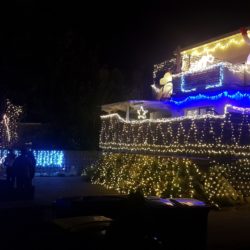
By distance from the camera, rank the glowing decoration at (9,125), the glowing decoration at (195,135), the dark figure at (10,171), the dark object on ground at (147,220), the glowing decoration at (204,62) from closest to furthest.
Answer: the dark object on ground at (147,220)
the glowing decoration at (195,135)
the dark figure at (10,171)
the glowing decoration at (204,62)
the glowing decoration at (9,125)

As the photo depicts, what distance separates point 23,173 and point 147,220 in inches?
436

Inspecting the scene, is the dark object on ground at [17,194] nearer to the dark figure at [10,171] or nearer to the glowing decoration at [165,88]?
the dark figure at [10,171]

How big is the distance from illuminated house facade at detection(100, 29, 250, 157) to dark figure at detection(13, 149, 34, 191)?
5.42m

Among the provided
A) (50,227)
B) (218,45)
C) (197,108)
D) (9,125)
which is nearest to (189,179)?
(197,108)

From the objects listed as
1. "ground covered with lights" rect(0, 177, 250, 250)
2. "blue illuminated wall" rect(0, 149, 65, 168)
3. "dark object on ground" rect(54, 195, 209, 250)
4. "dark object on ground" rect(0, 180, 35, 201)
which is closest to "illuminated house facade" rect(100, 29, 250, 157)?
"ground covered with lights" rect(0, 177, 250, 250)

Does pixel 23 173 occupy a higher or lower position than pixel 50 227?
higher

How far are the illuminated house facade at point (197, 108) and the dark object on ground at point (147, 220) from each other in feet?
24.1

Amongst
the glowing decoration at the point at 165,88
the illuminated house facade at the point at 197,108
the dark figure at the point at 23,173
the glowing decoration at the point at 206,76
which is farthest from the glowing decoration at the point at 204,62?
the dark figure at the point at 23,173

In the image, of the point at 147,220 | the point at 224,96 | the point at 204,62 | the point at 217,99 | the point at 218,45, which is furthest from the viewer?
the point at 218,45

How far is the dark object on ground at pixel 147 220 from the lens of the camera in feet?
19.2

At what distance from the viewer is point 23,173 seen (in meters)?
16.3

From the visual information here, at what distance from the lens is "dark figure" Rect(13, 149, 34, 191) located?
16.2 m

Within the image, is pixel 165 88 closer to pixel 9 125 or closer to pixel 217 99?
pixel 217 99

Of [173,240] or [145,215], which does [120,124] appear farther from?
[145,215]
